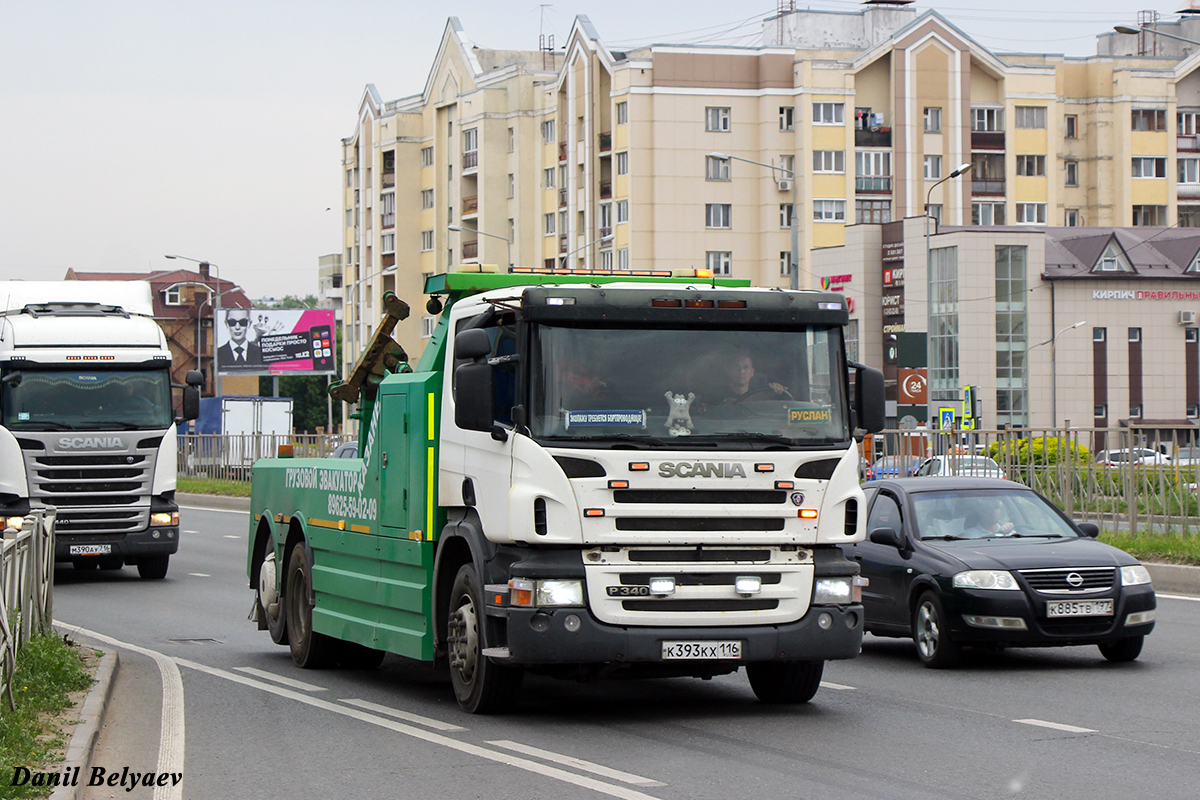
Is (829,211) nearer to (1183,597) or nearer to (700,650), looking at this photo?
(1183,597)

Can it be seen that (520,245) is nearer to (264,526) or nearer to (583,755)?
(264,526)

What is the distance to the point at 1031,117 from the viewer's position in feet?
295

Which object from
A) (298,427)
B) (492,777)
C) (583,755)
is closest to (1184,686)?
(583,755)

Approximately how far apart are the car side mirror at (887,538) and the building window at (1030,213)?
3150 inches

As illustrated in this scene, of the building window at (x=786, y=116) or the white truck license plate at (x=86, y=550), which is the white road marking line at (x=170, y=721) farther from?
the building window at (x=786, y=116)

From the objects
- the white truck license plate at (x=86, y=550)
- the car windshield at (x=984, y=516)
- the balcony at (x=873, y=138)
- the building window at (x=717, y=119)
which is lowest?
the white truck license plate at (x=86, y=550)

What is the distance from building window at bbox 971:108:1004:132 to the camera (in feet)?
289

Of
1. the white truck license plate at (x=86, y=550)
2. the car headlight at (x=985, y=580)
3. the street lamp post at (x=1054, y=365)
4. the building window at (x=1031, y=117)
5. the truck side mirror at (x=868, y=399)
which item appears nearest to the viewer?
the truck side mirror at (x=868, y=399)

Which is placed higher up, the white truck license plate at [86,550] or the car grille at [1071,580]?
the car grille at [1071,580]

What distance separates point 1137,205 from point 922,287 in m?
20.3

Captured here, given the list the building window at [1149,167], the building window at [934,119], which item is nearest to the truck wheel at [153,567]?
the building window at [934,119]

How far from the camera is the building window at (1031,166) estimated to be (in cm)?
9012

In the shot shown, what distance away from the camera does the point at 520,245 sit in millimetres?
93938

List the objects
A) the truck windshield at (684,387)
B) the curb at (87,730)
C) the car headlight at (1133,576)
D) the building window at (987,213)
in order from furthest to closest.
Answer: the building window at (987,213) → the car headlight at (1133,576) → the truck windshield at (684,387) → the curb at (87,730)
